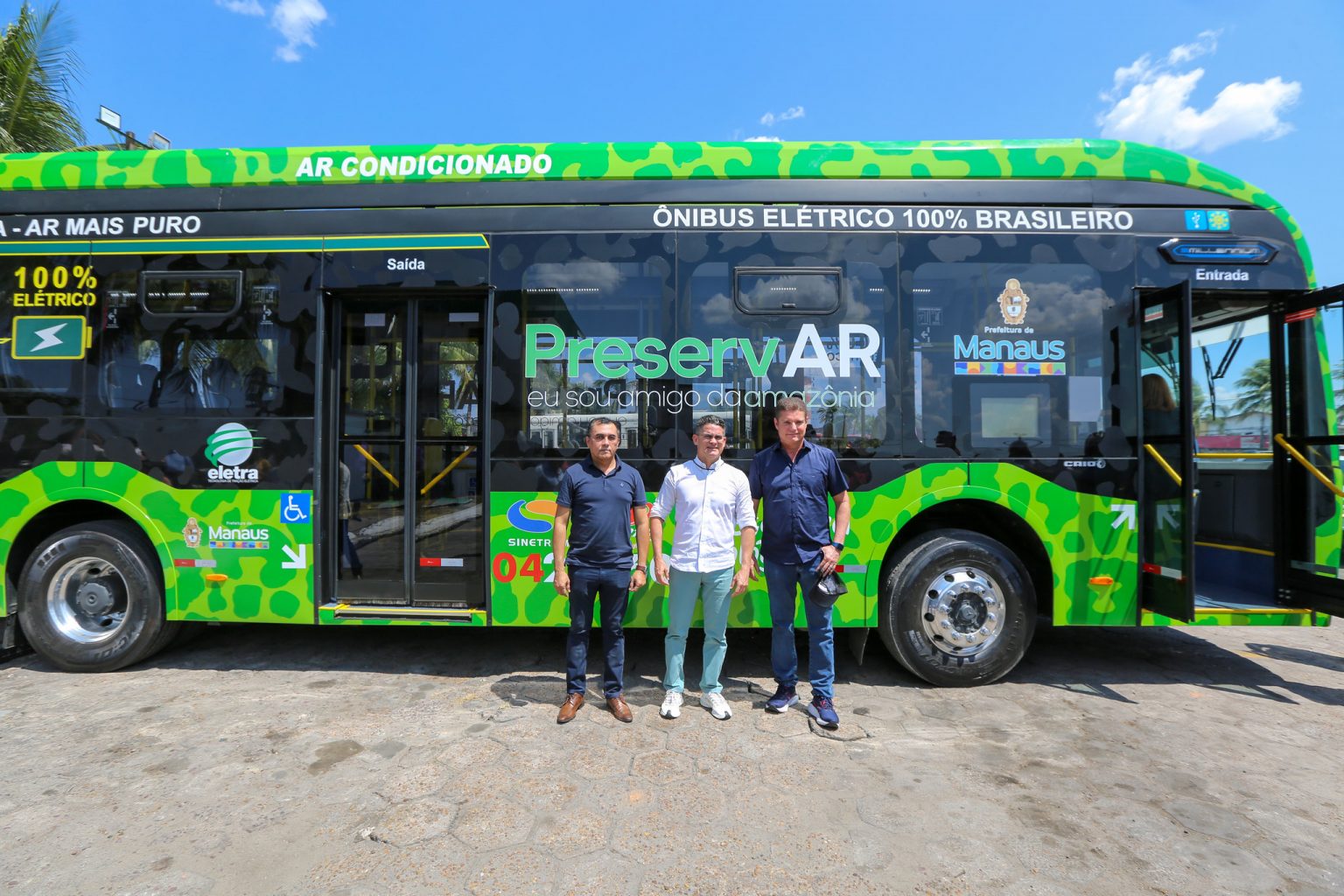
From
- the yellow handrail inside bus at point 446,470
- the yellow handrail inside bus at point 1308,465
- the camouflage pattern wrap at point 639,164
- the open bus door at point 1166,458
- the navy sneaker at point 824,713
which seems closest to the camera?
the navy sneaker at point 824,713

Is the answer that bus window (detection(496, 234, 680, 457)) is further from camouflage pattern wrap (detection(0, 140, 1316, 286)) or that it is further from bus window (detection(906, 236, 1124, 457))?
bus window (detection(906, 236, 1124, 457))

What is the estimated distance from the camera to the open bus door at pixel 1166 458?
4.04 meters

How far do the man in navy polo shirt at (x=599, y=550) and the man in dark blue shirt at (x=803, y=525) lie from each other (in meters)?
0.82

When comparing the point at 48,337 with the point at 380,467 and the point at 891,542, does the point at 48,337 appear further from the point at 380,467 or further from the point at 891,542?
the point at 891,542

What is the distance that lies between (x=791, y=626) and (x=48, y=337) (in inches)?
224

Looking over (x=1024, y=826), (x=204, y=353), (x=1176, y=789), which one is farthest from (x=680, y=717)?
(x=204, y=353)

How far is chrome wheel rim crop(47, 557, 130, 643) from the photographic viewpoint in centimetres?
459

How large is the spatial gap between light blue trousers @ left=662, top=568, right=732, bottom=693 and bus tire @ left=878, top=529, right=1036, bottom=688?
122 centimetres

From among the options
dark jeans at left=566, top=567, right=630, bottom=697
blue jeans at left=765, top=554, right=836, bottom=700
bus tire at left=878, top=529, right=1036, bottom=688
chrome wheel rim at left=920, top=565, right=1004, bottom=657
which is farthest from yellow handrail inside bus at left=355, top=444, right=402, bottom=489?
chrome wheel rim at left=920, top=565, right=1004, bottom=657

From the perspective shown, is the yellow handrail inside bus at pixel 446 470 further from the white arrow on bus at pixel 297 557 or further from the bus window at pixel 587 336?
the white arrow on bus at pixel 297 557

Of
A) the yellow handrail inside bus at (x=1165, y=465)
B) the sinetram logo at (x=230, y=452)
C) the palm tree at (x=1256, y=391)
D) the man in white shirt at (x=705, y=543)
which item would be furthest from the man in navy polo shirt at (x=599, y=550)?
the palm tree at (x=1256, y=391)

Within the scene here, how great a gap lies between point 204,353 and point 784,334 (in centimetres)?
418

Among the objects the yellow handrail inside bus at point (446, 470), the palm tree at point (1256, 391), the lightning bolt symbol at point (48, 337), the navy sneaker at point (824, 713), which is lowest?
the navy sneaker at point (824, 713)

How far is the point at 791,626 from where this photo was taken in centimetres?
393
